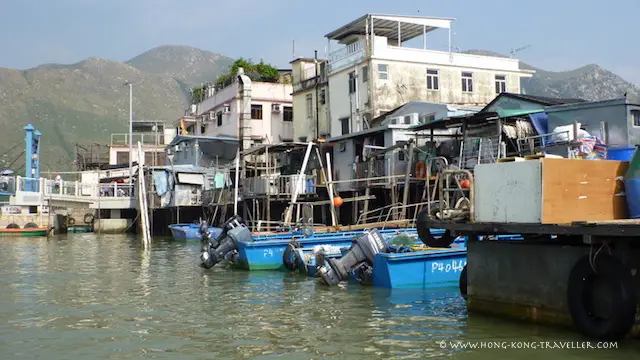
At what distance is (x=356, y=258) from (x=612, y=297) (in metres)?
8.17

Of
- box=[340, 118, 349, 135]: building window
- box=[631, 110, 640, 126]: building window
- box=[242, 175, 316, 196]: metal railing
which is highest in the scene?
box=[340, 118, 349, 135]: building window

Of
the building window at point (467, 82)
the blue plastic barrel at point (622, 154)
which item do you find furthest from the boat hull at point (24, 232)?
the blue plastic barrel at point (622, 154)

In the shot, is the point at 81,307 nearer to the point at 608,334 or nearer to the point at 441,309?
the point at 441,309

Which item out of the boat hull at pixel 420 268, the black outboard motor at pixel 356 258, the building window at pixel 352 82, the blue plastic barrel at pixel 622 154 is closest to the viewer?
the boat hull at pixel 420 268

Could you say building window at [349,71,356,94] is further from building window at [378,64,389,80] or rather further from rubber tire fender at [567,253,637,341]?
rubber tire fender at [567,253,637,341]

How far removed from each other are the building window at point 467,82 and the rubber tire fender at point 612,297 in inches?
1323

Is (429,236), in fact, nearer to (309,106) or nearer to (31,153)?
(309,106)

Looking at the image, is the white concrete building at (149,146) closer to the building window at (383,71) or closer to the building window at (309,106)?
the building window at (309,106)

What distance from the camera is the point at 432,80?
140 ft

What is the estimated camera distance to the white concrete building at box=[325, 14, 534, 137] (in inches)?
1617

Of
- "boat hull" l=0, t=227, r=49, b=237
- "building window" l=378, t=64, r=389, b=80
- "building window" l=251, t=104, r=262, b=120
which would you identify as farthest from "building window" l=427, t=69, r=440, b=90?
"boat hull" l=0, t=227, r=49, b=237

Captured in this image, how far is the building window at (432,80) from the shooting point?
4259cm

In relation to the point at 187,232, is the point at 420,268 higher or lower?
lower

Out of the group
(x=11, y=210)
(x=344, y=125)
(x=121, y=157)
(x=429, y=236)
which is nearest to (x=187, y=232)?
(x=344, y=125)
